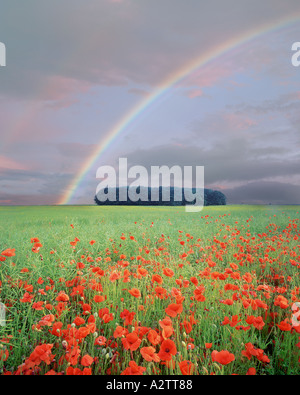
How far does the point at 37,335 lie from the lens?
100 inches

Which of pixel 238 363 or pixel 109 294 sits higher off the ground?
pixel 109 294

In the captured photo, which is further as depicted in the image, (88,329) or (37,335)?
(37,335)

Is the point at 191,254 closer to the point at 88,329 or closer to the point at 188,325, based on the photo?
the point at 188,325

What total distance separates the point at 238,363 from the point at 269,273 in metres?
3.04

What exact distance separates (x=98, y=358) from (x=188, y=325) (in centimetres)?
79
